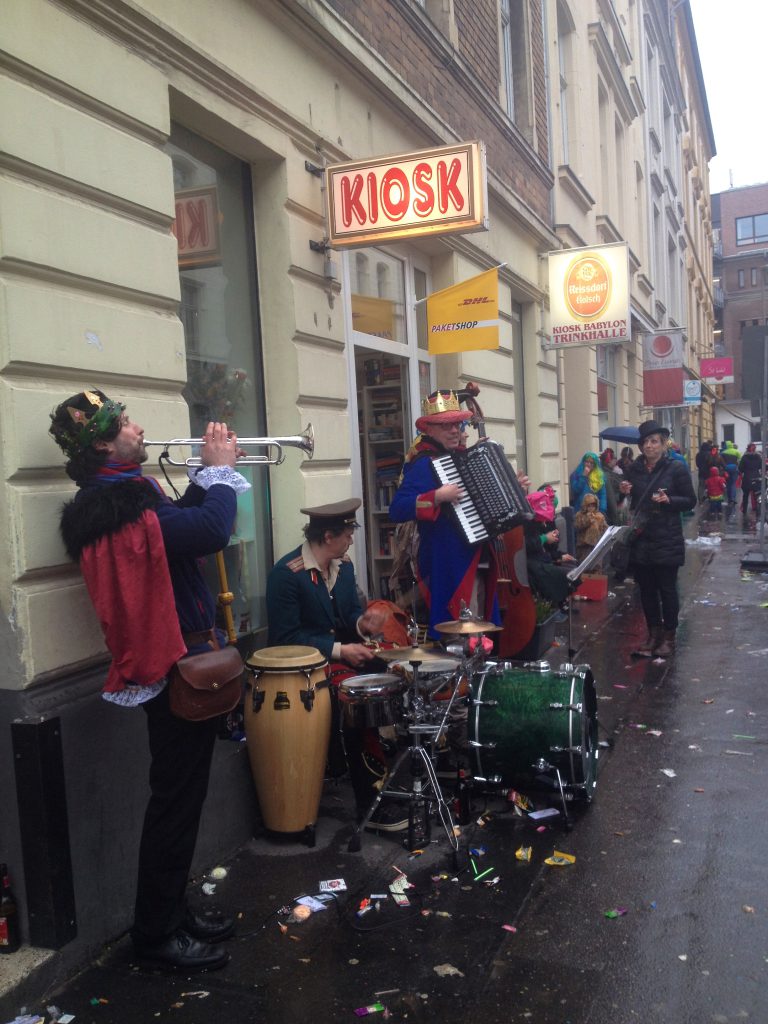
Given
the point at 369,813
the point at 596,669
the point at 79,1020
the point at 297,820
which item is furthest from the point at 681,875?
the point at 596,669

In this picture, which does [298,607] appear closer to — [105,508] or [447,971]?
[105,508]

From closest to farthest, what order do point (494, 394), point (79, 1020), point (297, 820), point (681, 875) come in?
1. point (79, 1020)
2. point (681, 875)
3. point (297, 820)
4. point (494, 394)

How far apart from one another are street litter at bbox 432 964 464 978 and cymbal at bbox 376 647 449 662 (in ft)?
3.96

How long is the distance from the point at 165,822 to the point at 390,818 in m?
1.44

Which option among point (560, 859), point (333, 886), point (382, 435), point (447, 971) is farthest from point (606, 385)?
point (447, 971)

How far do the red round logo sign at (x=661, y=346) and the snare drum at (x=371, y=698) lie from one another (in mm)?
17367

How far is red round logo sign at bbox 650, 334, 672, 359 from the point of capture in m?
19.9

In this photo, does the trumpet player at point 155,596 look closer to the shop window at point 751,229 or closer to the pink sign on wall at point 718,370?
the pink sign on wall at point 718,370

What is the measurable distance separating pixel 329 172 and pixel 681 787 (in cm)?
411

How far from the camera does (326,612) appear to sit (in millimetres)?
4539

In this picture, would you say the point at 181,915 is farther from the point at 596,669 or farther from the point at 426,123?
the point at 426,123

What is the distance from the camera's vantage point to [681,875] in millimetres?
3822

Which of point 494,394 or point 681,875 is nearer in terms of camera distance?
point 681,875

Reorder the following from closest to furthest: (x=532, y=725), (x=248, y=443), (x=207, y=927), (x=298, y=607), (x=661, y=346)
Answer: (x=207, y=927) → (x=248, y=443) → (x=532, y=725) → (x=298, y=607) → (x=661, y=346)
